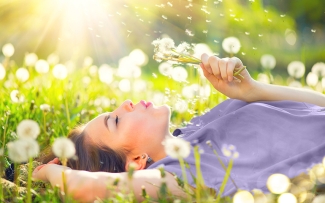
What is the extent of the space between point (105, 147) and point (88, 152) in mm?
70

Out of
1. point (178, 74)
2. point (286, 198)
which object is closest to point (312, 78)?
point (178, 74)

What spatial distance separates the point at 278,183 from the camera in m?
1.56

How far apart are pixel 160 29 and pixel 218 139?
358cm

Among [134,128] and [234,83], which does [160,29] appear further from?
[134,128]

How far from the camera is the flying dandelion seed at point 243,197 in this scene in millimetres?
1413

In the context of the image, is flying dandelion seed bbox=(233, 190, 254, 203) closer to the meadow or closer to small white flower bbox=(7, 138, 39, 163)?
the meadow

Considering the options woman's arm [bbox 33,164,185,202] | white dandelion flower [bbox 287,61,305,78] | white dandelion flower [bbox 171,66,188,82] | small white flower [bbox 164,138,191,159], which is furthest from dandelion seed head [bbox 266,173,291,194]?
white dandelion flower [bbox 287,61,305,78]

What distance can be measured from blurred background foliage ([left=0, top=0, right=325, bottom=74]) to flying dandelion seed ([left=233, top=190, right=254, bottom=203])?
3.28 meters

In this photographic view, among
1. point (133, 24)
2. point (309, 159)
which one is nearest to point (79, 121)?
point (309, 159)

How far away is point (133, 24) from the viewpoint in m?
5.51

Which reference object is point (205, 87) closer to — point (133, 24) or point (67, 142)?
point (67, 142)

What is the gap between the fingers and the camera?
184cm

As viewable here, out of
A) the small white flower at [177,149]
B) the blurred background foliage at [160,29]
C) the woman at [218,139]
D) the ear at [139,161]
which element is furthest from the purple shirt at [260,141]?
the blurred background foliage at [160,29]

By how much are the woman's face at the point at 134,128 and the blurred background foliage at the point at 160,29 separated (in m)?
2.82
